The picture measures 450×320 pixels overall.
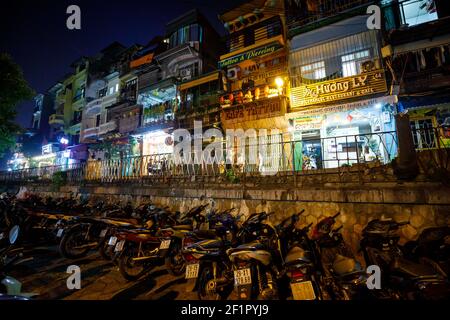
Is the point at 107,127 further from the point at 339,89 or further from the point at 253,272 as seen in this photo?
the point at 253,272

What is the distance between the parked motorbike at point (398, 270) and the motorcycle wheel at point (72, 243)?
7.31 meters

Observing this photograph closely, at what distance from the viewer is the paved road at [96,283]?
13.6 feet

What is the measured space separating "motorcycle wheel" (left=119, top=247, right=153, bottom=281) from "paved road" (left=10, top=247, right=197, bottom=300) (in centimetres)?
15

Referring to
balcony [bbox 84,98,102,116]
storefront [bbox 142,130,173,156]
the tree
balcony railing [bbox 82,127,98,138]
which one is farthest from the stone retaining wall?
balcony [bbox 84,98,102,116]

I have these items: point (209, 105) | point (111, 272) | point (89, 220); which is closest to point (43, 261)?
point (89, 220)

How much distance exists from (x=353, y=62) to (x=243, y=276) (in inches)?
483

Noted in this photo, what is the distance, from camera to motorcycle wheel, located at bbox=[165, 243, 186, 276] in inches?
191

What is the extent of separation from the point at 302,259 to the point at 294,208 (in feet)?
11.1

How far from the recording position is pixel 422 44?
9.80 metres

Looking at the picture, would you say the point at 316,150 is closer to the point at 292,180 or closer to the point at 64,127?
the point at 292,180

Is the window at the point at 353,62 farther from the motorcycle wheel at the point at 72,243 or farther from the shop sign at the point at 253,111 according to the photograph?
the motorcycle wheel at the point at 72,243

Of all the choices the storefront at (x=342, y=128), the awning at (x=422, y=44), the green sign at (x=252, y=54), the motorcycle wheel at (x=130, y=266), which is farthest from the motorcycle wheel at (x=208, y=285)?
the green sign at (x=252, y=54)

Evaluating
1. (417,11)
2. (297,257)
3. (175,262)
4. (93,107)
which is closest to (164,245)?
(175,262)
